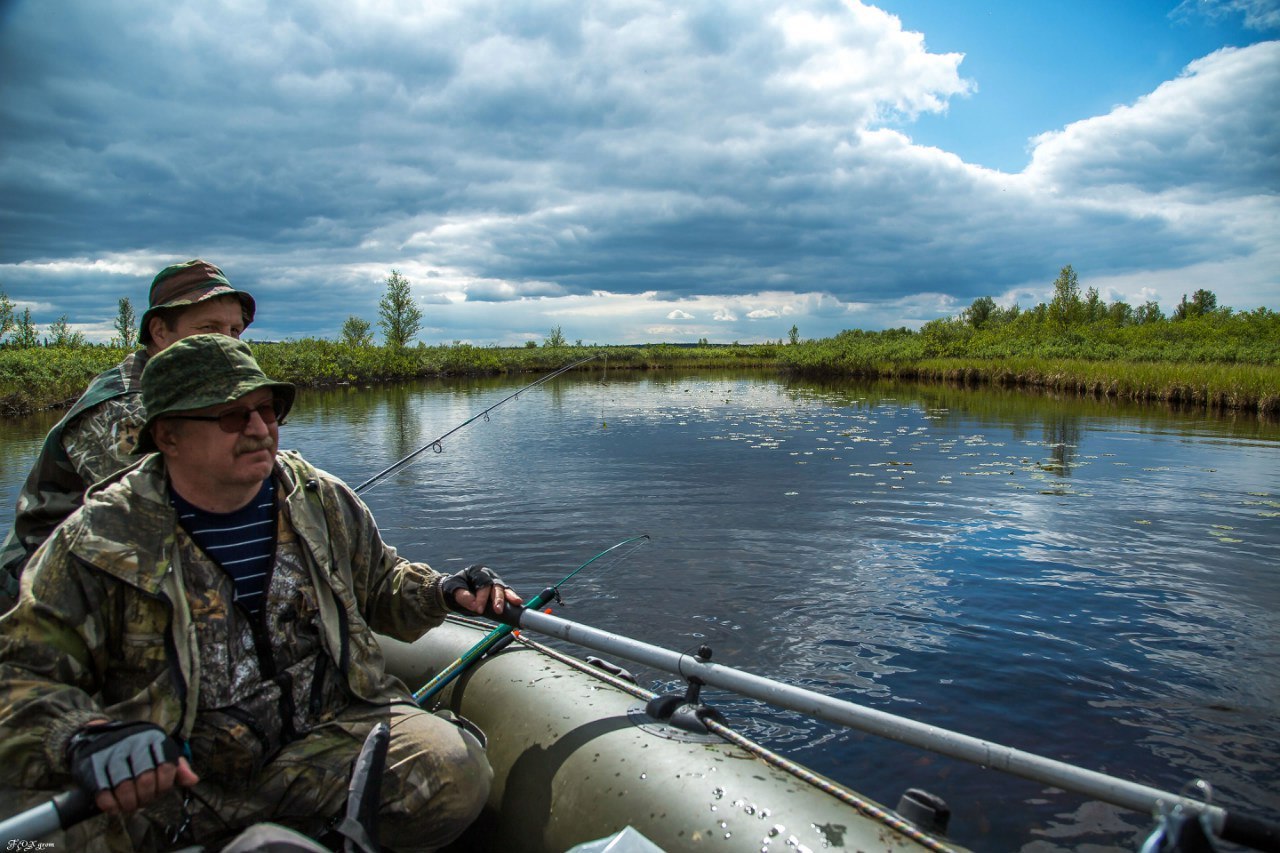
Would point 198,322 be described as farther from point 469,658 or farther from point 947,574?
point 947,574

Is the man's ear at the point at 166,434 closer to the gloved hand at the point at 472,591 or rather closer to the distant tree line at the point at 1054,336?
the gloved hand at the point at 472,591

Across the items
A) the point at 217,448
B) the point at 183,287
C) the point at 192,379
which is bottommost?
the point at 217,448

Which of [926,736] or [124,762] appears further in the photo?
[926,736]

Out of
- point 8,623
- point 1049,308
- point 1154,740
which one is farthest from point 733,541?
point 1049,308

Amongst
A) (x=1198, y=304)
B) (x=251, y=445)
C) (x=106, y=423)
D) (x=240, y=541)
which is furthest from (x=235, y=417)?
(x=1198, y=304)

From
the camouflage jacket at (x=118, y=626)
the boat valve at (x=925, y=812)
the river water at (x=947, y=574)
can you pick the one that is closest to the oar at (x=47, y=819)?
the camouflage jacket at (x=118, y=626)

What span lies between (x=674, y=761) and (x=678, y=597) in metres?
4.18

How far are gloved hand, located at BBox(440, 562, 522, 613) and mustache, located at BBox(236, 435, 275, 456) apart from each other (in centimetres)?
72

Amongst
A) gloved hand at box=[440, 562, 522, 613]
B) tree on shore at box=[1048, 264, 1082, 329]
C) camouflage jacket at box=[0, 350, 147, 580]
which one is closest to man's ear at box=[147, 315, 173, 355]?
camouflage jacket at box=[0, 350, 147, 580]

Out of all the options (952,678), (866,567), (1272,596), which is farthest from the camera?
(866,567)

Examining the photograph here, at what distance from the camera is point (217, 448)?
210 centimetres

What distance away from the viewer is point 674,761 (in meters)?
2.30

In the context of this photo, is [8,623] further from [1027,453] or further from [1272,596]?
[1027,453]

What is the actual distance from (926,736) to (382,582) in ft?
5.84
